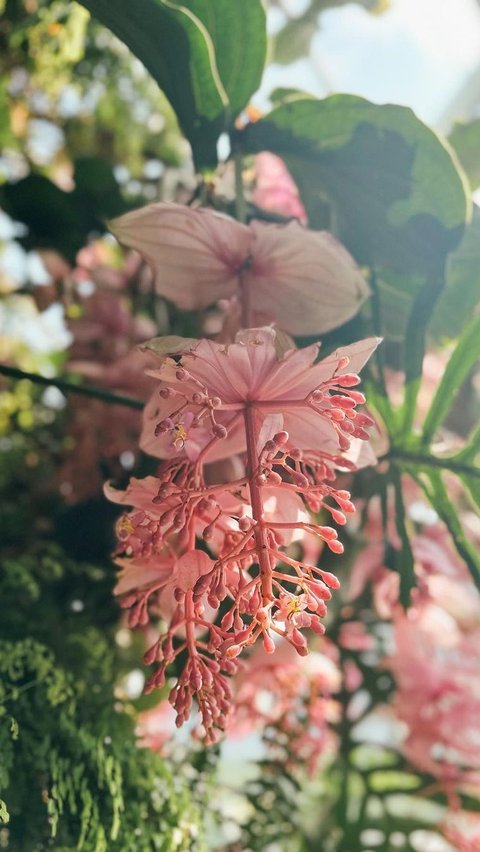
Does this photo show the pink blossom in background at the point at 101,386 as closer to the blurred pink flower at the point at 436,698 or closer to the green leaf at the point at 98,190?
the green leaf at the point at 98,190

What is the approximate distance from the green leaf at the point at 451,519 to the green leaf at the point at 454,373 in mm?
30

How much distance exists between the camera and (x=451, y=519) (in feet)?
1.74

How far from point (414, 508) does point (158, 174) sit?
55 cm

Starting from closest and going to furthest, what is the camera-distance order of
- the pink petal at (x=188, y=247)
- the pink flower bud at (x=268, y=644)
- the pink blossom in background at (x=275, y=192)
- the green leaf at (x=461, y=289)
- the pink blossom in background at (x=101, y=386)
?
the pink flower bud at (x=268, y=644), the pink petal at (x=188, y=247), the green leaf at (x=461, y=289), the pink blossom in background at (x=101, y=386), the pink blossom in background at (x=275, y=192)

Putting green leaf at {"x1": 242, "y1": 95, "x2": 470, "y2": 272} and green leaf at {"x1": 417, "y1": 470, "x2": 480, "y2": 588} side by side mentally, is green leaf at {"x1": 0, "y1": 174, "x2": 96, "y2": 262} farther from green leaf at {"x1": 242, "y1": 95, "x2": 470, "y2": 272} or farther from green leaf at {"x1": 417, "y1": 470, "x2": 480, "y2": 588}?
green leaf at {"x1": 417, "y1": 470, "x2": 480, "y2": 588}

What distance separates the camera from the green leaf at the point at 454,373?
0.51 metres

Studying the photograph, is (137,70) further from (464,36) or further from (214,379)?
(214,379)

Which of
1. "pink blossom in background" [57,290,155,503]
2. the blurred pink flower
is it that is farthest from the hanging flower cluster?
the blurred pink flower

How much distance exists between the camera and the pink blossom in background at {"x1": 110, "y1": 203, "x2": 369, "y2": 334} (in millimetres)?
472

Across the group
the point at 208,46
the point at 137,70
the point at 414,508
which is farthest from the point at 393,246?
the point at 137,70

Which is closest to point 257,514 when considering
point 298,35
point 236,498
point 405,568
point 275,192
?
point 236,498

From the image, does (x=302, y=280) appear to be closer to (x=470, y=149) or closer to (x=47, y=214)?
(x=470, y=149)

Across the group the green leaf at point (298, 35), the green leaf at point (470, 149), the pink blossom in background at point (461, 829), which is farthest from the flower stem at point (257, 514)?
the green leaf at point (298, 35)

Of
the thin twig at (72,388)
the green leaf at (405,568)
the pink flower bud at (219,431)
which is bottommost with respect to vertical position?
the green leaf at (405,568)
